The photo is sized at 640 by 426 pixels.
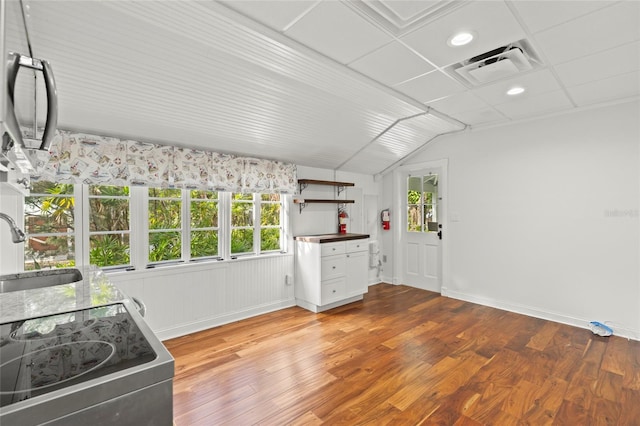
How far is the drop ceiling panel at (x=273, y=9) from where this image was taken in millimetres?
1812

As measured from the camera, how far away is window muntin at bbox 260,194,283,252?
4198 millimetres

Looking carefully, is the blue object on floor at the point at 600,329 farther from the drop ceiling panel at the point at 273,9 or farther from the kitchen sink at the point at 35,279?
the kitchen sink at the point at 35,279

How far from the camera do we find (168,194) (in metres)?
3.40

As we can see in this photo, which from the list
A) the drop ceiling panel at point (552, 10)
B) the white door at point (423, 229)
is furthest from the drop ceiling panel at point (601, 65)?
the white door at point (423, 229)

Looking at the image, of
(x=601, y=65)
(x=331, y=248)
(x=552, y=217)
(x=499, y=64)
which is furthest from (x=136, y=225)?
(x=552, y=217)

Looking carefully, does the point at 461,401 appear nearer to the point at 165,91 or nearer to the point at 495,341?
the point at 495,341

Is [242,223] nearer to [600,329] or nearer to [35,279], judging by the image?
[35,279]

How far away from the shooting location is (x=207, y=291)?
3545 mm

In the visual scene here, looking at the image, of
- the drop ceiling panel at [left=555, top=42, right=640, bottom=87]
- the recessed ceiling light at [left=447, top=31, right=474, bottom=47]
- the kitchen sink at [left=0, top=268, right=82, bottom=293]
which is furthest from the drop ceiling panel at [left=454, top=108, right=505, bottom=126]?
the kitchen sink at [left=0, top=268, right=82, bottom=293]

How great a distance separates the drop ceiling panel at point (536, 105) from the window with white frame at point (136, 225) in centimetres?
319

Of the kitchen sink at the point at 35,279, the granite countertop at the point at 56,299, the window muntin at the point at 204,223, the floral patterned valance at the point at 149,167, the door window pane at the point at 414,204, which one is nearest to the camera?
the granite countertop at the point at 56,299

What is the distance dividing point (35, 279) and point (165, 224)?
1506mm

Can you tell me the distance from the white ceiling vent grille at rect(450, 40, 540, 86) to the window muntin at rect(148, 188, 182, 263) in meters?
3.08

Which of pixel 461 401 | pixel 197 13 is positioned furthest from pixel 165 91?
pixel 461 401
